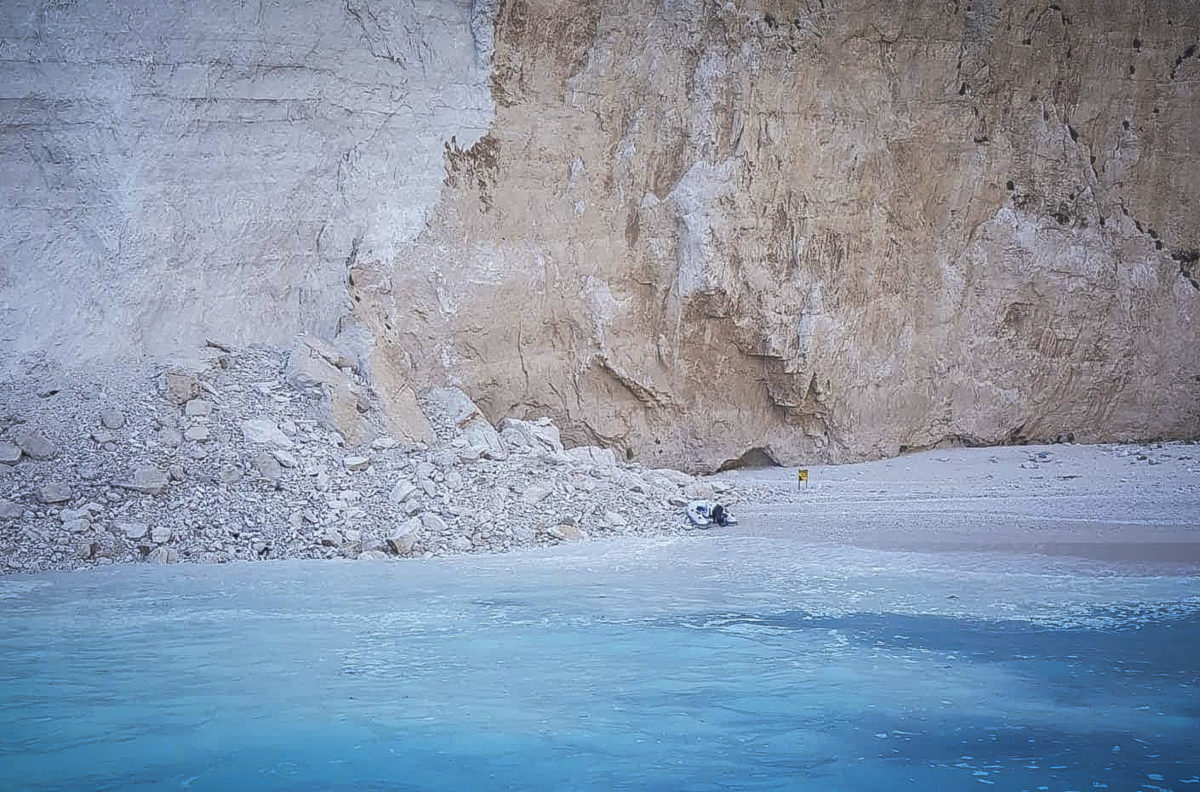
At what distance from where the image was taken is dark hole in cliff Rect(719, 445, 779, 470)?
1520cm

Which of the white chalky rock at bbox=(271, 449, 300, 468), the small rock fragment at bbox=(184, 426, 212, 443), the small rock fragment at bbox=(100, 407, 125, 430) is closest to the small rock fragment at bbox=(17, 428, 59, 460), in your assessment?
the small rock fragment at bbox=(100, 407, 125, 430)

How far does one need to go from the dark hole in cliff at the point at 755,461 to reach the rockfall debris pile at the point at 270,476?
3.21 metres

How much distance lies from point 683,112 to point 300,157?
4880 millimetres

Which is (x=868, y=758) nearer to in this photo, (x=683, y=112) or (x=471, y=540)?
(x=471, y=540)

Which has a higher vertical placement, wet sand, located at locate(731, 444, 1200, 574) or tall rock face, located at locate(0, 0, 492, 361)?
tall rock face, located at locate(0, 0, 492, 361)

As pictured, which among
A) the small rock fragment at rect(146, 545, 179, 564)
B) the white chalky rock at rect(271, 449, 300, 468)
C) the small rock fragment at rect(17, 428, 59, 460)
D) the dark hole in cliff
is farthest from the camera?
the dark hole in cliff

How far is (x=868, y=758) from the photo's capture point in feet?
14.1

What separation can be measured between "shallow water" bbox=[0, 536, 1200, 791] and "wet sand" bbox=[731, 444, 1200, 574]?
3.45ft

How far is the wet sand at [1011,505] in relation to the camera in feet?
30.4

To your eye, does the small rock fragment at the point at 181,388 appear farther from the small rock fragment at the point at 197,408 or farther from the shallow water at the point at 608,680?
the shallow water at the point at 608,680

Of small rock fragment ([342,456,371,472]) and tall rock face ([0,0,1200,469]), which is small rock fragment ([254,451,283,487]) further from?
tall rock face ([0,0,1200,469])

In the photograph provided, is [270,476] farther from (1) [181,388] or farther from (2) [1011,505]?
(2) [1011,505]

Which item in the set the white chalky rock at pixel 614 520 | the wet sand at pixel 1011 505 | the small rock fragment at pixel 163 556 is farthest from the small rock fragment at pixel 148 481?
the wet sand at pixel 1011 505

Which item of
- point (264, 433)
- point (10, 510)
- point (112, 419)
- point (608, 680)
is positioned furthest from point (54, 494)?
A: point (608, 680)
